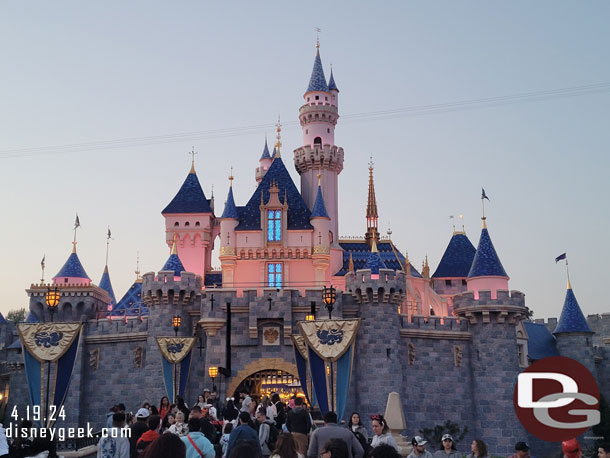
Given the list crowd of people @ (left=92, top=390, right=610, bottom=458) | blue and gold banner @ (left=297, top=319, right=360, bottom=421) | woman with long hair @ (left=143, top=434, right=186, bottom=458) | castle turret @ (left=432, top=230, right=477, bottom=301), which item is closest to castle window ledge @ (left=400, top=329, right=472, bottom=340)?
blue and gold banner @ (left=297, top=319, right=360, bottom=421)

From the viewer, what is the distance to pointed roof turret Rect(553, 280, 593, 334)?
3853 cm

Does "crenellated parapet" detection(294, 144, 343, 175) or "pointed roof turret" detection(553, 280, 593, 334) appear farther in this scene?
"crenellated parapet" detection(294, 144, 343, 175)

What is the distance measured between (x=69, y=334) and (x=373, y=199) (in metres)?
32.0

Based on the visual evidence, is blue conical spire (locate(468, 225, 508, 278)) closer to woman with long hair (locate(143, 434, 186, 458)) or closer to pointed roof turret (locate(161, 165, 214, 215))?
pointed roof turret (locate(161, 165, 214, 215))

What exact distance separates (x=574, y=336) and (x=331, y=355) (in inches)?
792

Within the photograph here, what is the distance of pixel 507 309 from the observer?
3256cm

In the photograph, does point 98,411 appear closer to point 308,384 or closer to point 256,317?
point 256,317

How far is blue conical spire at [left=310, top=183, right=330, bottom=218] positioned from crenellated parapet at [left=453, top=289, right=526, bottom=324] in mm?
10629

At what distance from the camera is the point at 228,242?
40.1 metres

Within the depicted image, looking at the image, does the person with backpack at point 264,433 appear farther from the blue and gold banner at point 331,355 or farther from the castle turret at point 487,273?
the castle turret at point 487,273

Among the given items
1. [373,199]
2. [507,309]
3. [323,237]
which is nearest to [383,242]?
[373,199]

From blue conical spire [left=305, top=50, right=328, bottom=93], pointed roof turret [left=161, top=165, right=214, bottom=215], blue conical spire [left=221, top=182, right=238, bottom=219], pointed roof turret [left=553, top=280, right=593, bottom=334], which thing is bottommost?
pointed roof turret [left=553, top=280, right=593, bottom=334]

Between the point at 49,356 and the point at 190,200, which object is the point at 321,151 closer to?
the point at 190,200

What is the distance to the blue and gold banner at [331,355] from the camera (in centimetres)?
2372
